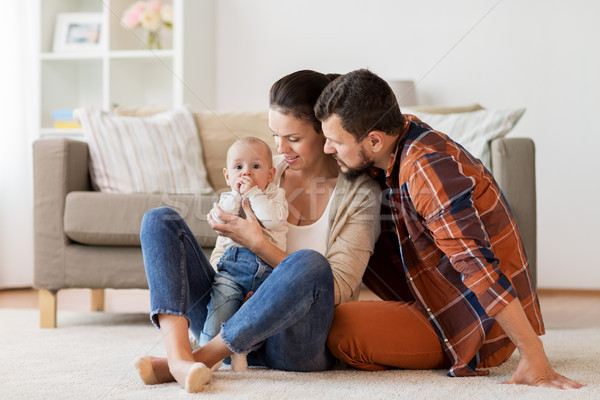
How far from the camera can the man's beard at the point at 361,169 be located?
1332 millimetres

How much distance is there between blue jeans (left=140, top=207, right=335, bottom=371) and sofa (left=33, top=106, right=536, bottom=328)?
0.70 meters

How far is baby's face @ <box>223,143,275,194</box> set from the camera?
144cm

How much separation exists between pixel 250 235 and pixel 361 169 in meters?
0.27

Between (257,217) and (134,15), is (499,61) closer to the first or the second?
(134,15)

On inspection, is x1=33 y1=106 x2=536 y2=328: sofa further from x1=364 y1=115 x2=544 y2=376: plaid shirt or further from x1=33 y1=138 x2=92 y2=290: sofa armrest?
x1=364 y1=115 x2=544 y2=376: plaid shirt

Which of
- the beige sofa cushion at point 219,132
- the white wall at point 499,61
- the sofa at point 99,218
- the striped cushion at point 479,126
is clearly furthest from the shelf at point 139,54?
the striped cushion at point 479,126

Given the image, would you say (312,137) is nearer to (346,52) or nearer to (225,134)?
(225,134)

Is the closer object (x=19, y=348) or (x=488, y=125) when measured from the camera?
(x=19, y=348)

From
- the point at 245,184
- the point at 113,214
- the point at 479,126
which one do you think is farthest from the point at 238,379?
the point at 479,126

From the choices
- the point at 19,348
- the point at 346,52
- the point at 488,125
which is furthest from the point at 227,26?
the point at 19,348

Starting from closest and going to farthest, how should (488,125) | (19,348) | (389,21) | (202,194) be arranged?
1. (19,348)
2. (488,125)
3. (202,194)
4. (389,21)

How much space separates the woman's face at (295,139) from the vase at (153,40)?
244 cm

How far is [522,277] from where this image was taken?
1.31m

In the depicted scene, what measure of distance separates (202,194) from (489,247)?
1412mm
